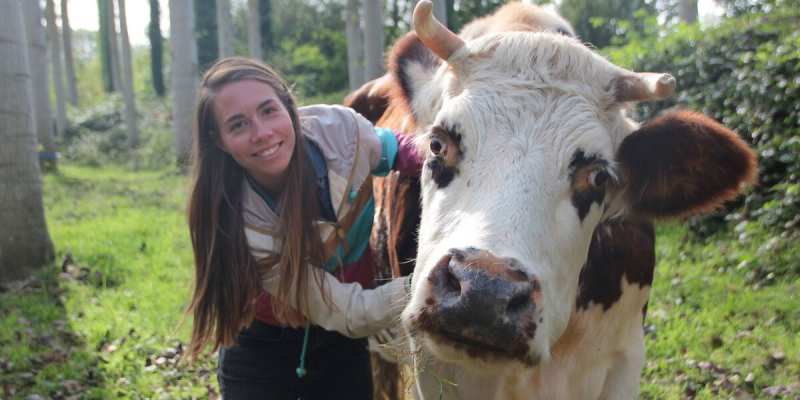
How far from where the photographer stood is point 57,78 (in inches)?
851

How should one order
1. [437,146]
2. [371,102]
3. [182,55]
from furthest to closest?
[182,55] < [371,102] < [437,146]

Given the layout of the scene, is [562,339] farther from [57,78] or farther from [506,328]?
[57,78]

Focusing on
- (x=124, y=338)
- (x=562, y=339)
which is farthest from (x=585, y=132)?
(x=124, y=338)

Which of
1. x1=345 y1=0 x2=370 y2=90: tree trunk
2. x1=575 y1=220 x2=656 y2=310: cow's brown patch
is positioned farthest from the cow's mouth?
x1=345 y1=0 x2=370 y2=90: tree trunk

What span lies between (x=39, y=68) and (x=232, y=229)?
13608mm

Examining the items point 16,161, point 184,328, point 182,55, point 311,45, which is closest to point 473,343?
point 184,328

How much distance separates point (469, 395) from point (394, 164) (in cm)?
111

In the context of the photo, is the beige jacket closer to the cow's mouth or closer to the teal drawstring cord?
the teal drawstring cord

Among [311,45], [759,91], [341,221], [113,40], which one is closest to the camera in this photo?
[341,221]

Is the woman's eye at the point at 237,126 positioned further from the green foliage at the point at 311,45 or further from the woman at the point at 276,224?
the green foliage at the point at 311,45

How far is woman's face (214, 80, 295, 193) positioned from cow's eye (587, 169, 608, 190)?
1.26 meters

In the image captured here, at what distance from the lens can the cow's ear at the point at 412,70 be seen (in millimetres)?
2918

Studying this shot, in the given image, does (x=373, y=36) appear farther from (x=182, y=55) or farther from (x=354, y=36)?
(x=182, y=55)

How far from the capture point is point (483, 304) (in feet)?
5.83
